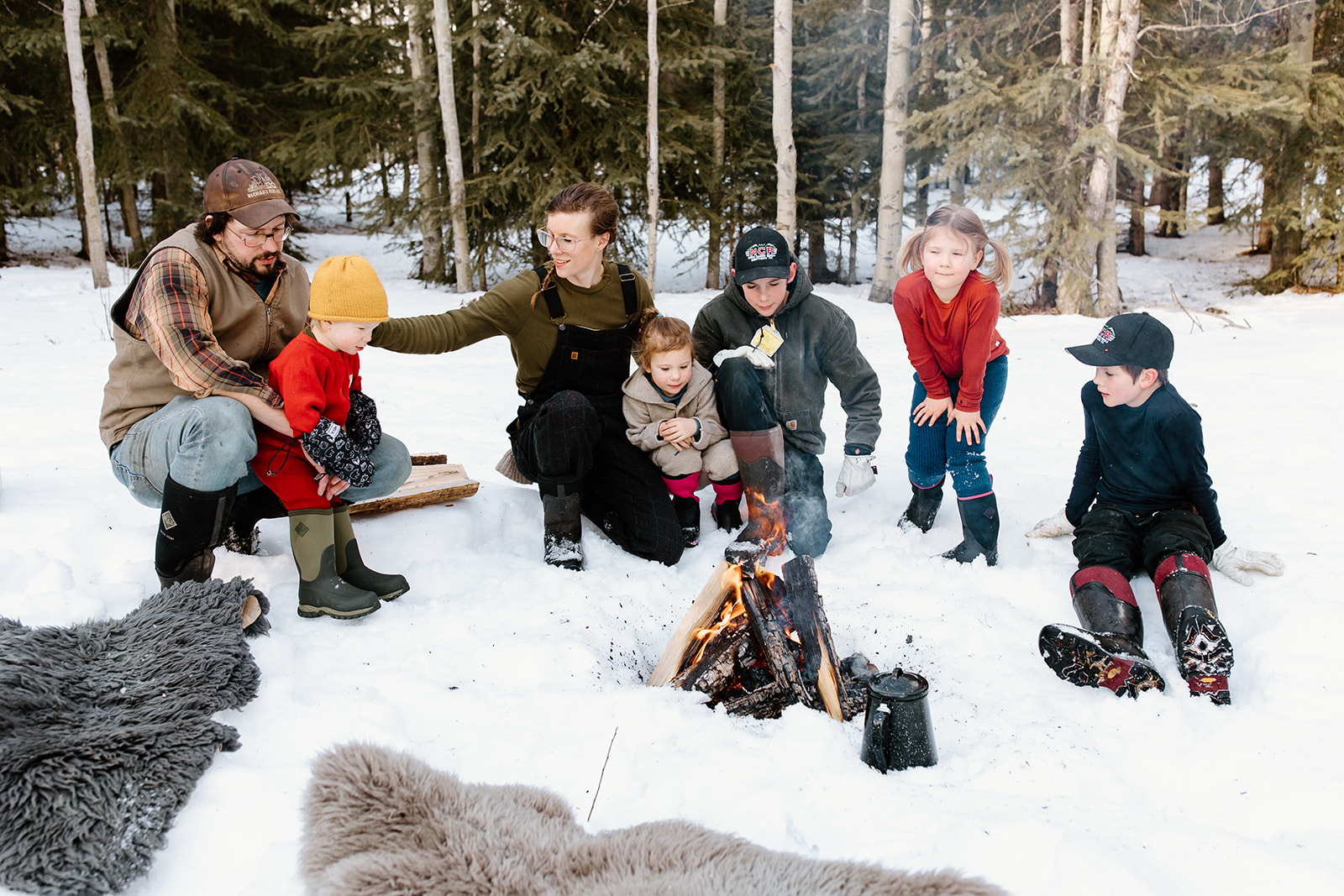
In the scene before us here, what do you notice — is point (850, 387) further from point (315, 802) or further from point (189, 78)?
point (189, 78)

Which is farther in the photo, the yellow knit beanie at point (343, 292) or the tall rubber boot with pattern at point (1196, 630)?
the yellow knit beanie at point (343, 292)

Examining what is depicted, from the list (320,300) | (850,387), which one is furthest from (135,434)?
(850,387)

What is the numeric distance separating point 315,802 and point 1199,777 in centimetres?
231

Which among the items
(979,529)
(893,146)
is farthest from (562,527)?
(893,146)

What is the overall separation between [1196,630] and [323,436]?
9.67 feet

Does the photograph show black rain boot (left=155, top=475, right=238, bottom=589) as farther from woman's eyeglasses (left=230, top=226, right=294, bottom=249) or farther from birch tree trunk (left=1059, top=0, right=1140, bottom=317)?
birch tree trunk (left=1059, top=0, right=1140, bottom=317)

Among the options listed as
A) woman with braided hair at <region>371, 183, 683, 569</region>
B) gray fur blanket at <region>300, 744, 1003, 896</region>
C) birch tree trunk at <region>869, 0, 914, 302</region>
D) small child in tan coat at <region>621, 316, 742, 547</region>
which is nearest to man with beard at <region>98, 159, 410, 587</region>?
woman with braided hair at <region>371, 183, 683, 569</region>

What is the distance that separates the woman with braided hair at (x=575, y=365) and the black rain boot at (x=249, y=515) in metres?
0.73

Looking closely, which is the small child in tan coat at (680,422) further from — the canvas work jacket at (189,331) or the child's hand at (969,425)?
the canvas work jacket at (189,331)

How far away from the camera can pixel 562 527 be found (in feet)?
11.4

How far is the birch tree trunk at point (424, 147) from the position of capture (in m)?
12.2

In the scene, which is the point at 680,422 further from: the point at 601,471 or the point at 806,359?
the point at 806,359

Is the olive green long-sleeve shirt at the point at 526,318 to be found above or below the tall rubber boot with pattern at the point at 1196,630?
above

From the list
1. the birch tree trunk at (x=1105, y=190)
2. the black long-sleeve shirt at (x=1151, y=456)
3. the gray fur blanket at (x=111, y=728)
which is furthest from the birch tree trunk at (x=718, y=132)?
the gray fur blanket at (x=111, y=728)
